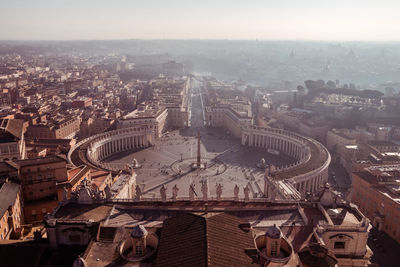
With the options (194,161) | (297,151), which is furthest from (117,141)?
(297,151)

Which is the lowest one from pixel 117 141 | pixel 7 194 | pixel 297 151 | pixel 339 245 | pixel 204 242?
pixel 297 151

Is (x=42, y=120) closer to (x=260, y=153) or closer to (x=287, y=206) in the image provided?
(x=260, y=153)

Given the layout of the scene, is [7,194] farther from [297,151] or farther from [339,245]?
[297,151]

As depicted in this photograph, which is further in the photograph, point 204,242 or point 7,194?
point 7,194

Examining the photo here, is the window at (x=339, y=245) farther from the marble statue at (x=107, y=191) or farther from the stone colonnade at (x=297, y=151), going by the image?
the marble statue at (x=107, y=191)

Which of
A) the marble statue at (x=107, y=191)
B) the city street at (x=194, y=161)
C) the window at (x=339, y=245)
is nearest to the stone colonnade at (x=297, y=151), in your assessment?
the city street at (x=194, y=161)

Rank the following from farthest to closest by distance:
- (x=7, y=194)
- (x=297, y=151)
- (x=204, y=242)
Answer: (x=297, y=151)
(x=7, y=194)
(x=204, y=242)

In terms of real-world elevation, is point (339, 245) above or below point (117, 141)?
above

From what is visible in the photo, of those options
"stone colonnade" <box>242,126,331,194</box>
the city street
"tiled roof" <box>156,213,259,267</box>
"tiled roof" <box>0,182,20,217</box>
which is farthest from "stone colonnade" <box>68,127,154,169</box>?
"tiled roof" <box>156,213,259,267</box>

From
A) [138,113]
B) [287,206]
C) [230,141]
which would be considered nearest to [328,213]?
[287,206]

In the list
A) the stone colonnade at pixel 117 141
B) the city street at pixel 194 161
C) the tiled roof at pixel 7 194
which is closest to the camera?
the tiled roof at pixel 7 194

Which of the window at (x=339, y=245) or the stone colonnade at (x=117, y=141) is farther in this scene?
the stone colonnade at (x=117, y=141)
